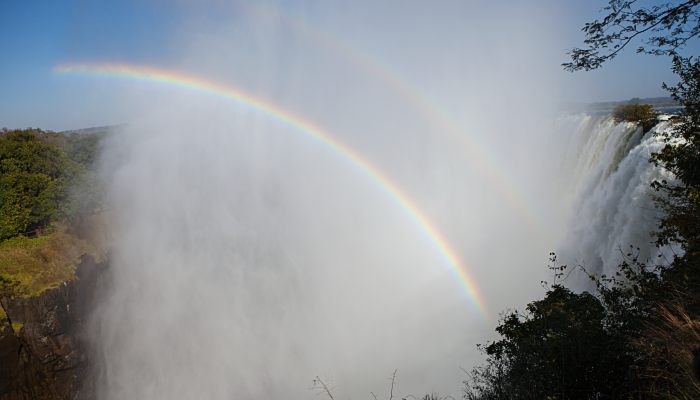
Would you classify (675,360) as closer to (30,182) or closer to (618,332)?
(618,332)

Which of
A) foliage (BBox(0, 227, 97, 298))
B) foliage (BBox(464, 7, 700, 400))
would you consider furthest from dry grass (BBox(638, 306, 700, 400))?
foliage (BBox(0, 227, 97, 298))

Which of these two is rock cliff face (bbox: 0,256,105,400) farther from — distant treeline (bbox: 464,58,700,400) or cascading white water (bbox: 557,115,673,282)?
cascading white water (bbox: 557,115,673,282)

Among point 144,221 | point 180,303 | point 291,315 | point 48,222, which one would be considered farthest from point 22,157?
point 291,315

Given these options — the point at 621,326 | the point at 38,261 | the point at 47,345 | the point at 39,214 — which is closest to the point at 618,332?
the point at 621,326

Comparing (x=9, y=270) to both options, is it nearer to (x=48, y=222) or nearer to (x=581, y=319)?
(x=48, y=222)

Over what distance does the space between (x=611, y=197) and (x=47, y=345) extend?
2611 centimetres

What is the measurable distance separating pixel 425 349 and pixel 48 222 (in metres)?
23.4

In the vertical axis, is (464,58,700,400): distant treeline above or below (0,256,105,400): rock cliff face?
below

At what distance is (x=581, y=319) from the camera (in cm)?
616

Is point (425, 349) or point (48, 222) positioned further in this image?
point (48, 222)

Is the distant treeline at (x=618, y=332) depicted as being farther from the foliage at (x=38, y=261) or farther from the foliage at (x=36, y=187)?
the foliage at (x=36, y=187)

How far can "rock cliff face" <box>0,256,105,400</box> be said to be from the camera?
593 inches

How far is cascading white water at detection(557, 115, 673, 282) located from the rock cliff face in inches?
888

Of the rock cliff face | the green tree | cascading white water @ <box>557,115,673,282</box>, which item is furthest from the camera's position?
the green tree
